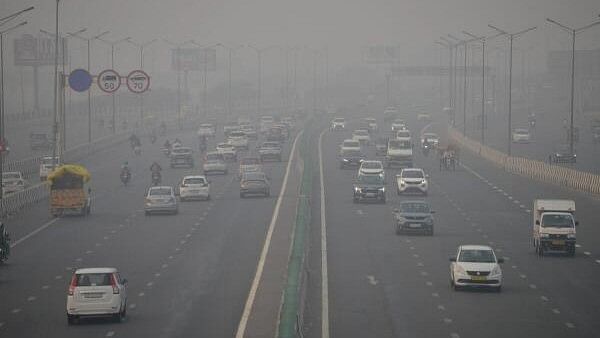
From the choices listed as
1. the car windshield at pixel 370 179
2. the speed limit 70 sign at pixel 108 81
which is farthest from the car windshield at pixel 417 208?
the speed limit 70 sign at pixel 108 81

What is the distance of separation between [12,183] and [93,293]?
45.2 m

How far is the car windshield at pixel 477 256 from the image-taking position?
133ft

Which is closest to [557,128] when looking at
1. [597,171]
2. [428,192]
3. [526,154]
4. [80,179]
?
[526,154]

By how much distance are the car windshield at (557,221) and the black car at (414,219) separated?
778 centimetres

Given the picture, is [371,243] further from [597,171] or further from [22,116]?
[22,116]

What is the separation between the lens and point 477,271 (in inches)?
1577

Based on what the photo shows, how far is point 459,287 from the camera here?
40.5 m

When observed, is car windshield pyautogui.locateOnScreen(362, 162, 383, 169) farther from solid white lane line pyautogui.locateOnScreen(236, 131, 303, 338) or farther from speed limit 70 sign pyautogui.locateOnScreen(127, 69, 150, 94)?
speed limit 70 sign pyautogui.locateOnScreen(127, 69, 150, 94)

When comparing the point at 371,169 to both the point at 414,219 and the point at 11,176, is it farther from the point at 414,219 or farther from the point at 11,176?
the point at 414,219

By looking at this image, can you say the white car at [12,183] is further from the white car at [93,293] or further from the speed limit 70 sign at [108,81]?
the white car at [93,293]

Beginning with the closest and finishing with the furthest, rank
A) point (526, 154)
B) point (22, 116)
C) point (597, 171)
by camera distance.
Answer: point (597, 171) < point (526, 154) < point (22, 116)

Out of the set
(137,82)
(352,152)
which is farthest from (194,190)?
(352,152)

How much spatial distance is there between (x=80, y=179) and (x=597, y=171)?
4126 cm

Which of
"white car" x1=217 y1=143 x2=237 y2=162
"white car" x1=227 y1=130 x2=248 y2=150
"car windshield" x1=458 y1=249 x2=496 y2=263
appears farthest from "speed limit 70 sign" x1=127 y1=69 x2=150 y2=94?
"car windshield" x1=458 y1=249 x2=496 y2=263
